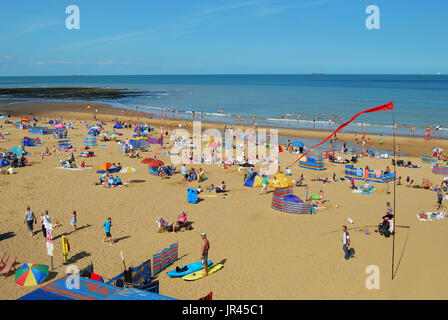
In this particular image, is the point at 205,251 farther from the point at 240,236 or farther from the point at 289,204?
the point at 289,204

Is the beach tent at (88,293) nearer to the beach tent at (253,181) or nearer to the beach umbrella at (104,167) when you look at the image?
the beach tent at (253,181)

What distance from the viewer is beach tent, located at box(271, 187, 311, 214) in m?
13.9

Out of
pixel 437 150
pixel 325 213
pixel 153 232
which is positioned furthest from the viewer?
pixel 437 150

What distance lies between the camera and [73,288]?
5.82 metres

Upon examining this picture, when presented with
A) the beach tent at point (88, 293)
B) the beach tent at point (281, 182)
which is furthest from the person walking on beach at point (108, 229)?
the beach tent at point (281, 182)

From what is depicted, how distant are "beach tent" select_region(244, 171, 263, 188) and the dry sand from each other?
506 millimetres

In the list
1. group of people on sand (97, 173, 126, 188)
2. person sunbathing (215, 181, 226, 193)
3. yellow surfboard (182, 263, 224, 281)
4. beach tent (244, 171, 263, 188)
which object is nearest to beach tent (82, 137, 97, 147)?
group of people on sand (97, 173, 126, 188)

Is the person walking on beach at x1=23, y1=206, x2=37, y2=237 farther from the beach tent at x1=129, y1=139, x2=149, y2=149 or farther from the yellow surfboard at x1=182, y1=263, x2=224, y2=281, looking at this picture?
the beach tent at x1=129, y1=139, x2=149, y2=149

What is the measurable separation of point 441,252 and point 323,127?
1295 inches

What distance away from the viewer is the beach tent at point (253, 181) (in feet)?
58.3

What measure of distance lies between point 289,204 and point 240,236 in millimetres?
3036

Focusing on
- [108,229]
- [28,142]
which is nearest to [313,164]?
[108,229]
